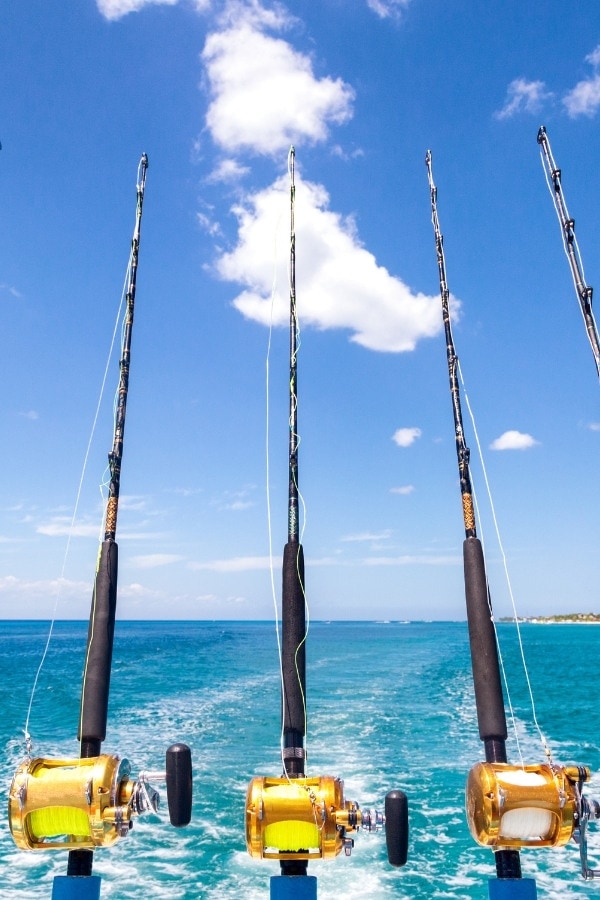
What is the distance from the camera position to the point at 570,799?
134 inches

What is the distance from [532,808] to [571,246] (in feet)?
11.7

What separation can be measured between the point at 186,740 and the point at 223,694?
8.80 meters

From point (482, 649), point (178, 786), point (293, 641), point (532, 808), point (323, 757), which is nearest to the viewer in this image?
point (532, 808)

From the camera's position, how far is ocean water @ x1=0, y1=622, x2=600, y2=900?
7.54 m

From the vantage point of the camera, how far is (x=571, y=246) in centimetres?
450

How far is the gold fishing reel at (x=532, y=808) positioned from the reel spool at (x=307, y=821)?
45 cm

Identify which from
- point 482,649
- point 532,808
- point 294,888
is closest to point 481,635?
point 482,649

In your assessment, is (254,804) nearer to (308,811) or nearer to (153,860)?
(308,811)

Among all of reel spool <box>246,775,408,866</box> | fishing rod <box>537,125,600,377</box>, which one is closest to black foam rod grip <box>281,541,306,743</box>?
reel spool <box>246,775,408,866</box>

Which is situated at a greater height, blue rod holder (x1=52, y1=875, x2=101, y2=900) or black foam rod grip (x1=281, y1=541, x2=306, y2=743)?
black foam rod grip (x1=281, y1=541, x2=306, y2=743)

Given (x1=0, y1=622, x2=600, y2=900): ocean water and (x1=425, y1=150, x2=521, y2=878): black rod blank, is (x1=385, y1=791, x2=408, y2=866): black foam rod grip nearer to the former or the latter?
(x1=425, y1=150, x2=521, y2=878): black rod blank

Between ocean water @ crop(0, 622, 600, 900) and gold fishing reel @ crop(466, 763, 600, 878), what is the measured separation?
15.2 ft

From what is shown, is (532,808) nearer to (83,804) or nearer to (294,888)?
(294,888)

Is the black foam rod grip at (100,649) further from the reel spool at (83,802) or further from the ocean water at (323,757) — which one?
the ocean water at (323,757)
